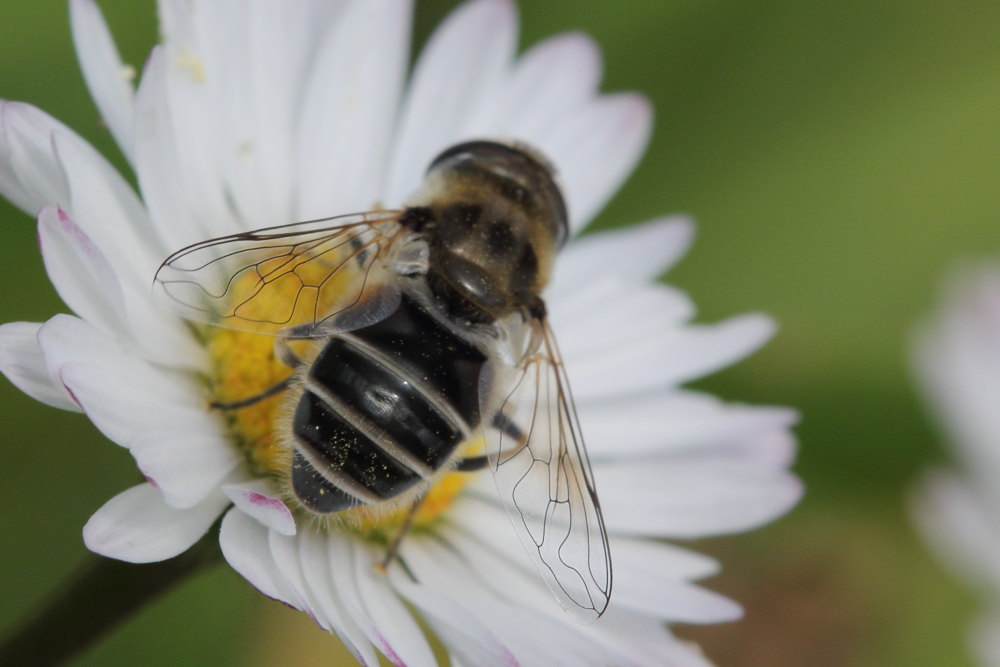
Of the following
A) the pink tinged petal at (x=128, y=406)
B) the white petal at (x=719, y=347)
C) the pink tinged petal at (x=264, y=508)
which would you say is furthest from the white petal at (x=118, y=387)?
the white petal at (x=719, y=347)

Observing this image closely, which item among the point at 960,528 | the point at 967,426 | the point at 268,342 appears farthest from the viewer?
the point at 967,426

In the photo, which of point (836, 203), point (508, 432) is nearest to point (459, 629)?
point (508, 432)

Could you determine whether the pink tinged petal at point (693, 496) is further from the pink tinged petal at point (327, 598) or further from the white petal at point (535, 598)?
the pink tinged petal at point (327, 598)

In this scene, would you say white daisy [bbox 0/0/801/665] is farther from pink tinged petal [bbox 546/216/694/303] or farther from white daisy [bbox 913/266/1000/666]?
white daisy [bbox 913/266/1000/666]

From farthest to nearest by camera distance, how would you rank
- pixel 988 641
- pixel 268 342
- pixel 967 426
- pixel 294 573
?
1. pixel 967 426
2. pixel 988 641
3. pixel 268 342
4. pixel 294 573

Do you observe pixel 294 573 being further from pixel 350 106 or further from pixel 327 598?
pixel 350 106

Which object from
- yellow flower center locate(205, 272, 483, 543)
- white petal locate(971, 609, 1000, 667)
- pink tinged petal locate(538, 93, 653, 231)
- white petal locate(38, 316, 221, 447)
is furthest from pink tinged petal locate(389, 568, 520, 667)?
white petal locate(971, 609, 1000, 667)

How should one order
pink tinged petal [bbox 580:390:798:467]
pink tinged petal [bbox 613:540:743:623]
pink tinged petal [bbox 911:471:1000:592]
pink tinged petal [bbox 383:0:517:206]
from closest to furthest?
pink tinged petal [bbox 613:540:743:623] → pink tinged petal [bbox 580:390:798:467] → pink tinged petal [bbox 383:0:517:206] → pink tinged petal [bbox 911:471:1000:592]
